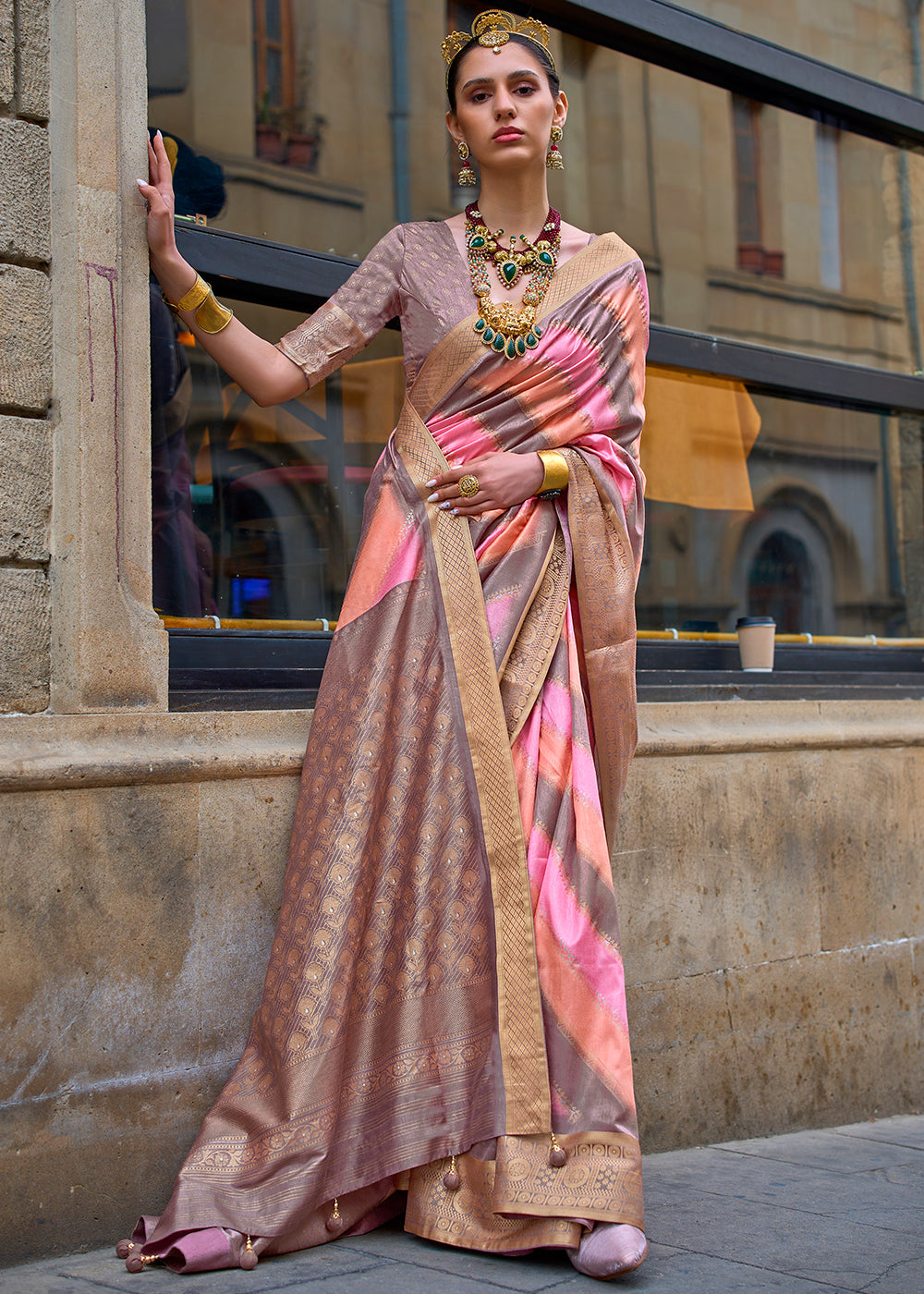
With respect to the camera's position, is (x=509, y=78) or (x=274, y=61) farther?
(x=274, y=61)

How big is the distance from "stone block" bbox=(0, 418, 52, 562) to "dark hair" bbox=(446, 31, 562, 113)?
1.11 m

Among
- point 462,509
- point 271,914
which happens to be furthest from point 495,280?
point 271,914

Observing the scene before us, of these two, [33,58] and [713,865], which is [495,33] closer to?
[33,58]

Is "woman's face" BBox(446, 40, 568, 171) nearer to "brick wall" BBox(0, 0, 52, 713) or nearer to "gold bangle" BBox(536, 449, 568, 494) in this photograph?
"gold bangle" BBox(536, 449, 568, 494)

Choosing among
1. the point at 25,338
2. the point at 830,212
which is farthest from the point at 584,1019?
the point at 830,212

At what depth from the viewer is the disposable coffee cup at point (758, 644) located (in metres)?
4.22

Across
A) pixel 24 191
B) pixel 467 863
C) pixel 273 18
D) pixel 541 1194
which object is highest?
pixel 273 18

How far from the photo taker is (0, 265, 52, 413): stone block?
2.45 metres

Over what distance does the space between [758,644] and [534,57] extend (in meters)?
2.13

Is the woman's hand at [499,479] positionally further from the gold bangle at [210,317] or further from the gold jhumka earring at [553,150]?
the gold jhumka earring at [553,150]

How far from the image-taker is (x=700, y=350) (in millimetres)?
4324

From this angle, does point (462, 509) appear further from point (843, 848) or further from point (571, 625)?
point (843, 848)

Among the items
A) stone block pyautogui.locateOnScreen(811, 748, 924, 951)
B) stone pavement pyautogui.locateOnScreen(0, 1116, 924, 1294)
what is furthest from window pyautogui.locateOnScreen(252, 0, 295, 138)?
stone pavement pyautogui.locateOnScreen(0, 1116, 924, 1294)

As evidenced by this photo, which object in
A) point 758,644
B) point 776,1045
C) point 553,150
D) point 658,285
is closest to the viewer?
point 553,150
